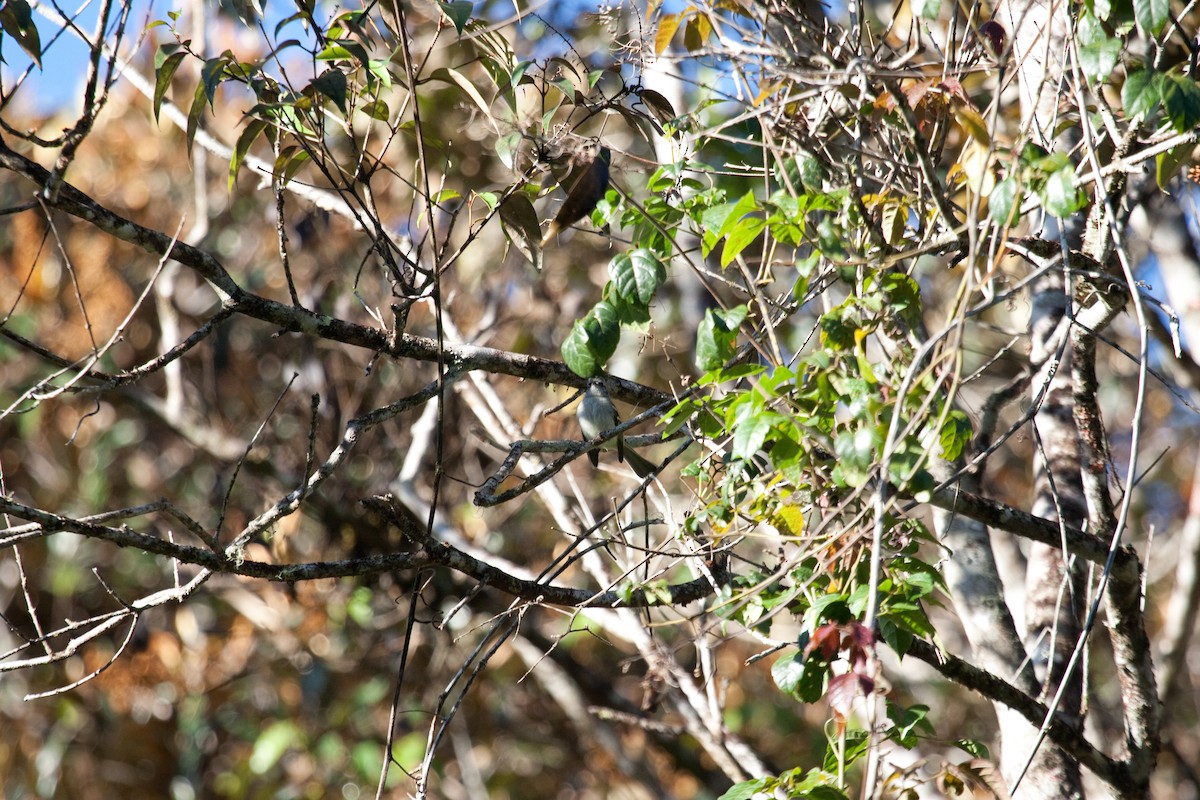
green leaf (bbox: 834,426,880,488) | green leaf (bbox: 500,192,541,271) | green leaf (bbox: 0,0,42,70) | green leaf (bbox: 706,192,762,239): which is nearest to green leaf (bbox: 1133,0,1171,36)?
green leaf (bbox: 706,192,762,239)

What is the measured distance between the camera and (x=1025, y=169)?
144 cm

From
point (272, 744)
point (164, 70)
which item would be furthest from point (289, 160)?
point (272, 744)

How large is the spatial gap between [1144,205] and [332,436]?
293 centimetres

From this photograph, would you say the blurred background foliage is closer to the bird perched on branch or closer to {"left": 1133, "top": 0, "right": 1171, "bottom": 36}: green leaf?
the bird perched on branch

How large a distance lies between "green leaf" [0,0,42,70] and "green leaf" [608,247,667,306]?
42.7 inches

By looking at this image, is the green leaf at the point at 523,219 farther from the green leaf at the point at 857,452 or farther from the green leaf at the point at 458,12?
the green leaf at the point at 857,452

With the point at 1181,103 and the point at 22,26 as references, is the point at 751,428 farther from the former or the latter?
the point at 22,26

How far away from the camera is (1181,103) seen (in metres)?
1.45

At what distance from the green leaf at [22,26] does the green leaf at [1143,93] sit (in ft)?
5.89

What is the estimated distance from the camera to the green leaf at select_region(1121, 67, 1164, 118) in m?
1.46

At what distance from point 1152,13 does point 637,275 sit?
911 millimetres

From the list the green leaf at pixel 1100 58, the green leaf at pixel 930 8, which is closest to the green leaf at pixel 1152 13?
the green leaf at pixel 1100 58

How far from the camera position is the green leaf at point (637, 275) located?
5.51 feet

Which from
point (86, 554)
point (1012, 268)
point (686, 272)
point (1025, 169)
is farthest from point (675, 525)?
point (86, 554)
